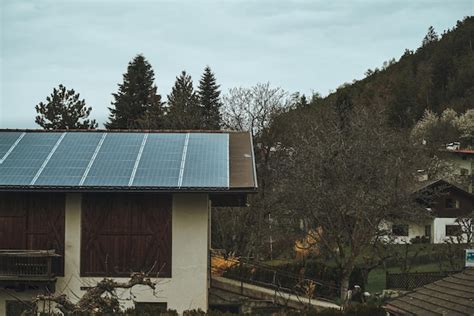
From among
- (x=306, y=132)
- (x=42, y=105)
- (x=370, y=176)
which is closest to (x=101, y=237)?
(x=370, y=176)

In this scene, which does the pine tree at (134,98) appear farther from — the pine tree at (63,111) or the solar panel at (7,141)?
the solar panel at (7,141)

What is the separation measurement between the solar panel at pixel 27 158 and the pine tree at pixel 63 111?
32.1 meters

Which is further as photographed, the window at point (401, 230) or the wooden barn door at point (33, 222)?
the window at point (401, 230)

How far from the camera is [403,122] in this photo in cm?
9700

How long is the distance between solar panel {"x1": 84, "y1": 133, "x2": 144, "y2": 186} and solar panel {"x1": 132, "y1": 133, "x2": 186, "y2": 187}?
1.10ft

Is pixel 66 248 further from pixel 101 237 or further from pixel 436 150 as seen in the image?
pixel 436 150

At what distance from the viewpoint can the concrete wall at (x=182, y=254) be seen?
18453 mm

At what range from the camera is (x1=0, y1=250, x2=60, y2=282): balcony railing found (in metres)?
17.5

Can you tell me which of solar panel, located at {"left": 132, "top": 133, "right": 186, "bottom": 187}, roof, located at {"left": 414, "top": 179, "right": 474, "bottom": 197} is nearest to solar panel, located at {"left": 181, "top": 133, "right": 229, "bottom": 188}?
solar panel, located at {"left": 132, "top": 133, "right": 186, "bottom": 187}

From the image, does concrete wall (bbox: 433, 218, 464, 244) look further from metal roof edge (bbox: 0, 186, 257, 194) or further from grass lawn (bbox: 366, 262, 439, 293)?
metal roof edge (bbox: 0, 186, 257, 194)

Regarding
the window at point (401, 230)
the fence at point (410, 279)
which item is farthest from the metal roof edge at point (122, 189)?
the window at point (401, 230)

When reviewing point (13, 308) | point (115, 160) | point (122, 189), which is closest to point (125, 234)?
point (122, 189)

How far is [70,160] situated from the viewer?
19.1 metres

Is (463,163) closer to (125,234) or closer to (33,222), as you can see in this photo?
(125,234)
